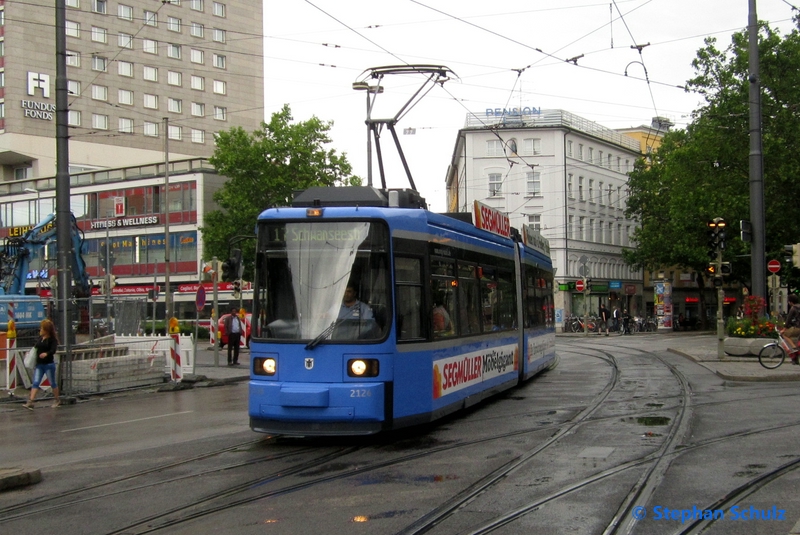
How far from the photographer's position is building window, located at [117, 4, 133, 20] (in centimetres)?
6677

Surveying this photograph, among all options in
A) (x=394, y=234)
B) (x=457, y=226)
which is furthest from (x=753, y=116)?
(x=394, y=234)

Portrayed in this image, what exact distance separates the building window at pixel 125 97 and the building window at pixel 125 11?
531 cm

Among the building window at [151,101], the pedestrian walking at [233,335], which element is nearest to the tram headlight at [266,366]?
the pedestrian walking at [233,335]

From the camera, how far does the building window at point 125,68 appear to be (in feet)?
223

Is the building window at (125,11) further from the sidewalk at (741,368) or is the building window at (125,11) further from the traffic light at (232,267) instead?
the traffic light at (232,267)

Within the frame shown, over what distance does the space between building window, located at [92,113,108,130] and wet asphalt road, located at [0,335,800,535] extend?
56027mm

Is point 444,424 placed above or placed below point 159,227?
below

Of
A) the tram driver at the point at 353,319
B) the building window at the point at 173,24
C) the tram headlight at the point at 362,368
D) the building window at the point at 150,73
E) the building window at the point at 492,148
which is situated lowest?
the tram headlight at the point at 362,368

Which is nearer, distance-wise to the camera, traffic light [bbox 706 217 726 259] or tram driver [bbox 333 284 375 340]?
tram driver [bbox 333 284 375 340]

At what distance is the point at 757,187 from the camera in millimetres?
25672

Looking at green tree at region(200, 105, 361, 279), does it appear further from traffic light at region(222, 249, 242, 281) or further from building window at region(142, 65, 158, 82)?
traffic light at region(222, 249, 242, 281)

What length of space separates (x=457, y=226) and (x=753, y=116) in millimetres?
16496

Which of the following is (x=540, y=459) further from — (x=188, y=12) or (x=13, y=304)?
(x=188, y=12)

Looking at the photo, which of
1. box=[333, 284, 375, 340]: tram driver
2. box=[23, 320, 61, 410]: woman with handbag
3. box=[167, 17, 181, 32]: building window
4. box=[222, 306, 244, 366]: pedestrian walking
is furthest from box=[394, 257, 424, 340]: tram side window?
box=[167, 17, 181, 32]: building window
